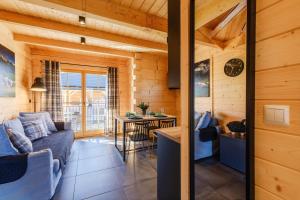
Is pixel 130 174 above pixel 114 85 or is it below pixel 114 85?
below

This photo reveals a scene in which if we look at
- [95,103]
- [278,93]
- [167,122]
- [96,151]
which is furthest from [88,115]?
[278,93]

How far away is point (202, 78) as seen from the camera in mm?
1271

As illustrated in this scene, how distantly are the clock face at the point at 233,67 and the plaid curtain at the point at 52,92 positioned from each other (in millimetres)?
4522

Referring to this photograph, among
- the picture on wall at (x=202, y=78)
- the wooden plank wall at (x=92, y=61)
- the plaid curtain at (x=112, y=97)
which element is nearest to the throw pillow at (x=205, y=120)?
the picture on wall at (x=202, y=78)

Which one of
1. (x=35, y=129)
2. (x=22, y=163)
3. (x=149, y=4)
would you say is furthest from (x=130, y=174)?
(x=149, y=4)

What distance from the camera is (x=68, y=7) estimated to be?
200cm

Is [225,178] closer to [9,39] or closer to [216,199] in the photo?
[216,199]

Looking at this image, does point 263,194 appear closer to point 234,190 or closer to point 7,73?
point 234,190

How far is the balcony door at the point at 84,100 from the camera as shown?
4723 mm

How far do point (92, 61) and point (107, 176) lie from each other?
3.62m

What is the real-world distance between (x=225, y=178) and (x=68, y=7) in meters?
2.60

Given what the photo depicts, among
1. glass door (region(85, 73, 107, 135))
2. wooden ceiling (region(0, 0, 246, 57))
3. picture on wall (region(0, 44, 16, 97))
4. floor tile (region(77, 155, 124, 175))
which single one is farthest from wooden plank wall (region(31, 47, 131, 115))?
floor tile (region(77, 155, 124, 175))

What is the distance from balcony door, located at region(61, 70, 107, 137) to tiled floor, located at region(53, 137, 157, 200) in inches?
52.1

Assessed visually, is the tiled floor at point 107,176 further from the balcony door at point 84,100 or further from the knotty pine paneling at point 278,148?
the knotty pine paneling at point 278,148
